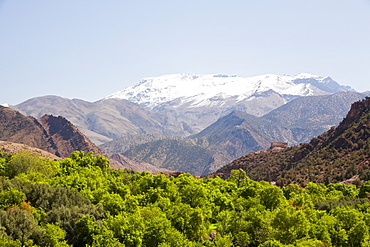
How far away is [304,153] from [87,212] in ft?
528

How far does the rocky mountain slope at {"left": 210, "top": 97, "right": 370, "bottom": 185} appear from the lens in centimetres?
14288

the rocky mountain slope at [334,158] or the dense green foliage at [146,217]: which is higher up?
the dense green foliage at [146,217]

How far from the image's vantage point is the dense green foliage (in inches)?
1837

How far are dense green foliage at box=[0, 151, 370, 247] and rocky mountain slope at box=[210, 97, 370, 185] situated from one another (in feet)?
219

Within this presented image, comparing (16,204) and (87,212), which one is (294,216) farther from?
(16,204)

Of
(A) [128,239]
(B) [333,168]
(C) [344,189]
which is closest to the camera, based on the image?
(A) [128,239]

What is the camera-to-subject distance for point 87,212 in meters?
51.8

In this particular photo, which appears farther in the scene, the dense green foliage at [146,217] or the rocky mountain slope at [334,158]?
the rocky mountain slope at [334,158]

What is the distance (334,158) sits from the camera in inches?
6363

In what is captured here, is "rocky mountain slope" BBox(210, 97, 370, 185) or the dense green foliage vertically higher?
the dense green foliage

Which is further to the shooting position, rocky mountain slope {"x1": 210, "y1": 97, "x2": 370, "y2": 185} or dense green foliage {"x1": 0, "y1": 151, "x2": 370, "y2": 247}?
rocky mountain slope {"x1": 210, "y1": 97, "x2": 370, "y2": 185}

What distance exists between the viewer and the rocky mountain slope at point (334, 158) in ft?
469

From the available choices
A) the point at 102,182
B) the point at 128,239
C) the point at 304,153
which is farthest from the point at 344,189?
the point at 304,153

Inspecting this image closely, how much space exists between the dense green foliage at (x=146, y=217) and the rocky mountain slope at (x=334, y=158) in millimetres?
66896
